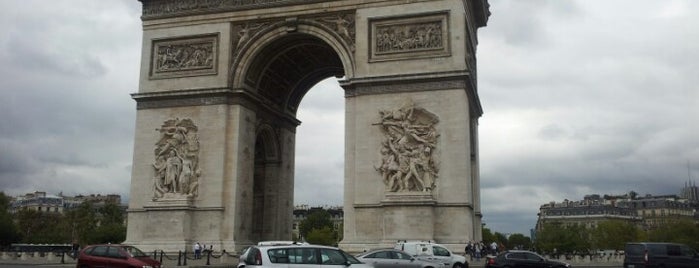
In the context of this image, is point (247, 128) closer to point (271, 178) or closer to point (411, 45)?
point (271, 178)

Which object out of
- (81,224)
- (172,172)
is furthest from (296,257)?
(81,224)

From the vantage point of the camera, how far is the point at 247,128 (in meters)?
33.1

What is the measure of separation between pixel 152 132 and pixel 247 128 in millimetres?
4572

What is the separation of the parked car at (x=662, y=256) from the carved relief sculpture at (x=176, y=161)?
18912 millimetres

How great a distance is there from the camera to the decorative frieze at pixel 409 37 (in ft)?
98.2

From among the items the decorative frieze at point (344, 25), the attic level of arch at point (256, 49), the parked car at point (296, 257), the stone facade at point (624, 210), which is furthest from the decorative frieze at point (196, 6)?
the stone facade at point (624, 210)

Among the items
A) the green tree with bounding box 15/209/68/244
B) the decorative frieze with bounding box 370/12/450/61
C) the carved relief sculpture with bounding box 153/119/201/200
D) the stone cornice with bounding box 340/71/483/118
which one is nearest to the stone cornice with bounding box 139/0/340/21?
the decorative frieze with bounding box 370/12/450/61

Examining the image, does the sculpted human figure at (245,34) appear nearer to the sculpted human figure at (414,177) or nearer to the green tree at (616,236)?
the sculpted human figure at (414,177)

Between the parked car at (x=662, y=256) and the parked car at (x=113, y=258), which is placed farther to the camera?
the parked car at (x=662, y=256)

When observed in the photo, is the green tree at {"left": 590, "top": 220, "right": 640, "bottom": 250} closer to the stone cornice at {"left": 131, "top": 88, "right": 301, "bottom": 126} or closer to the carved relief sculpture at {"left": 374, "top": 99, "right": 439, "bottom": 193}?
the carved relief sculpture at {"left": 374, "top": 99, "right": 439, "bottom": 193}

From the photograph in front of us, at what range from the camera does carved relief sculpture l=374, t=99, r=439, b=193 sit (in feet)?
94.3

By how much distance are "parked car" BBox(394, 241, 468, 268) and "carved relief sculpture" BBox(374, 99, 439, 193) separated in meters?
4.37

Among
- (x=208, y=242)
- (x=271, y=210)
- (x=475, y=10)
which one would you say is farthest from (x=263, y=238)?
(x=475, y=10)

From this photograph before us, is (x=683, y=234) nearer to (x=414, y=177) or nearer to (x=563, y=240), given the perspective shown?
(x=563, y=240)
